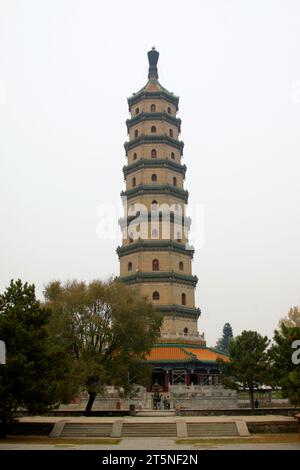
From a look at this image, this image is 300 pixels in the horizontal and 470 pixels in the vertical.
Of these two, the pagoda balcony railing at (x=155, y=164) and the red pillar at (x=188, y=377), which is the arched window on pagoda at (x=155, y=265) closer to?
the pagoda balcony railing at (x=155, y=164)

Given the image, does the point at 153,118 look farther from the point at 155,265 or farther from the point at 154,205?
the point at 155,265

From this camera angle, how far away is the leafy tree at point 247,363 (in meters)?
32.2

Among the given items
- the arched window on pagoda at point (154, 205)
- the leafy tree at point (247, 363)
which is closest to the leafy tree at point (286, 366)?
the leafy tree at point (247, 363)

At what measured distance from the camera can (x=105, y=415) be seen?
31.4 m

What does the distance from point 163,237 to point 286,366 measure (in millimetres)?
21287

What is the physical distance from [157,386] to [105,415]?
8259mm

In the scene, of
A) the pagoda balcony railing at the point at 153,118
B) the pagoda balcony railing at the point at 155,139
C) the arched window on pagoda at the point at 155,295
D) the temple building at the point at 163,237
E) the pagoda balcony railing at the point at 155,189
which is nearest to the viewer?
the temple building at the point at 163,237

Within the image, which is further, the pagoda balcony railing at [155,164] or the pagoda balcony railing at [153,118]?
the pagoda balcony railing at [153,118]

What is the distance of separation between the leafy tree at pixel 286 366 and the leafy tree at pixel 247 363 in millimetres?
4313

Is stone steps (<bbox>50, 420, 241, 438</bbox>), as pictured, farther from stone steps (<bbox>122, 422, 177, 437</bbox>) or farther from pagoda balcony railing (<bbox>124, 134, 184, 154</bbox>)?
pagoda balcony railing (<bbox>124, 134, 184, 154</bbox>)

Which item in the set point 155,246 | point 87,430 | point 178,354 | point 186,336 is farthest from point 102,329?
point 155,246

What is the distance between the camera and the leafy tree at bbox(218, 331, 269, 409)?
3219 cm
